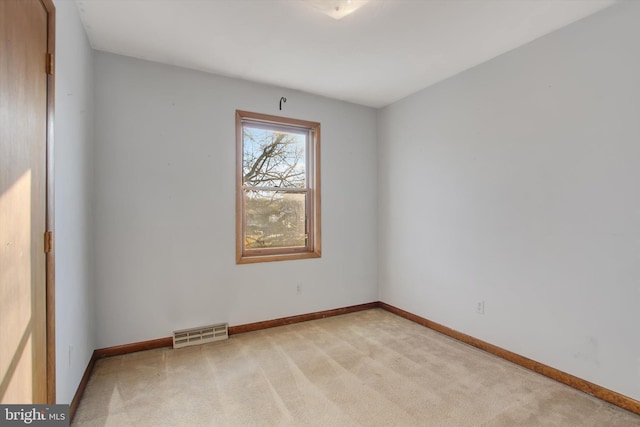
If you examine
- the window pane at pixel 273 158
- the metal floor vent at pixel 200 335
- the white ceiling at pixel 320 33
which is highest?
the white ceiling at pixel 320 33

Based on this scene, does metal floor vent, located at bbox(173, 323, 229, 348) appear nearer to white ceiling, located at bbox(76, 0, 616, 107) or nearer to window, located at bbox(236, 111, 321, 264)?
window, located at bbox(236, 111, 321, 264)

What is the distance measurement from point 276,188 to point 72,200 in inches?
75.1

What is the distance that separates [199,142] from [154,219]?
847 millimetres

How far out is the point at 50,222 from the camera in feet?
5.14

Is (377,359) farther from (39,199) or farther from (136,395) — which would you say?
(39,199)

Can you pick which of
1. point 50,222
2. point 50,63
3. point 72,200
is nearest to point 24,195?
point 50,222

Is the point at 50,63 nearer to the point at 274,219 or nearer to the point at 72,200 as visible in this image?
the point at 72,200

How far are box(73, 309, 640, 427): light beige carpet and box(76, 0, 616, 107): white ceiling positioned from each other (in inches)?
104

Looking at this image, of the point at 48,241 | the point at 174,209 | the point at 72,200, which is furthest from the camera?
the point at 174,209

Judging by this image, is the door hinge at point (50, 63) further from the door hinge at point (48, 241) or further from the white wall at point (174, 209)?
the white wall at point (174, 209)

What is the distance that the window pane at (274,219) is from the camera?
3.42 m

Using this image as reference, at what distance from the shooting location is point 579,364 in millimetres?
2225

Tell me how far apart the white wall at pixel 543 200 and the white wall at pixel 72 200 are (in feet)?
10.3

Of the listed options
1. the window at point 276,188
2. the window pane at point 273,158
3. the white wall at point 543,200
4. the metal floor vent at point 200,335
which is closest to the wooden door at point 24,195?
the metal floor vent at point 200,335
